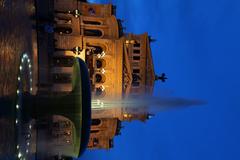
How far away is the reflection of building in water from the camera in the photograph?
132 ft

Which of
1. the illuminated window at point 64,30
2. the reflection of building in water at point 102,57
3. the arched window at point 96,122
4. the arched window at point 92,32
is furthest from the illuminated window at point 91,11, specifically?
the arched window at point 96,122

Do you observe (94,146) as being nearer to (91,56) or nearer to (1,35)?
(91,56)

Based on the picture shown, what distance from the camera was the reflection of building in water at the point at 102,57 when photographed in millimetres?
40219

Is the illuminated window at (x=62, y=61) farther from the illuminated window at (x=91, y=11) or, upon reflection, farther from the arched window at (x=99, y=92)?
the illuminated window at (x=91, y=11)

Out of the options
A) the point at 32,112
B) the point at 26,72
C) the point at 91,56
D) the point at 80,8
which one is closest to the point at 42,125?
the point at 91,56

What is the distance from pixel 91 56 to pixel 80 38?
214 centimetres

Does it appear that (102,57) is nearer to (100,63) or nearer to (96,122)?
(100,63)

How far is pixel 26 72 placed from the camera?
16531mm

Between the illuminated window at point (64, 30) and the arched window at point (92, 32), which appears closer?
the illuminated window at point (64, 30)

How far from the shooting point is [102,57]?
4209 centimetres

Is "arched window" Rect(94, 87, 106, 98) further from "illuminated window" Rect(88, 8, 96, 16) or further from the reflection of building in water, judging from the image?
"illuminated window" Rect(88, 8, 96, 16)

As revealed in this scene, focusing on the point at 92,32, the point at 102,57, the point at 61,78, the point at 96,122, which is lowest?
the point at 96,122

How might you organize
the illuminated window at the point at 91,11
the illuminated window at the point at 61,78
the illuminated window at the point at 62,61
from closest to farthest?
the illuminated window at the point at 61,78 < the illuminated window at the point at 62,61 < the illuminated window at the point at 91,11

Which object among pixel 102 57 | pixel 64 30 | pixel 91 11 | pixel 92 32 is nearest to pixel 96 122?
pixel 102 57
